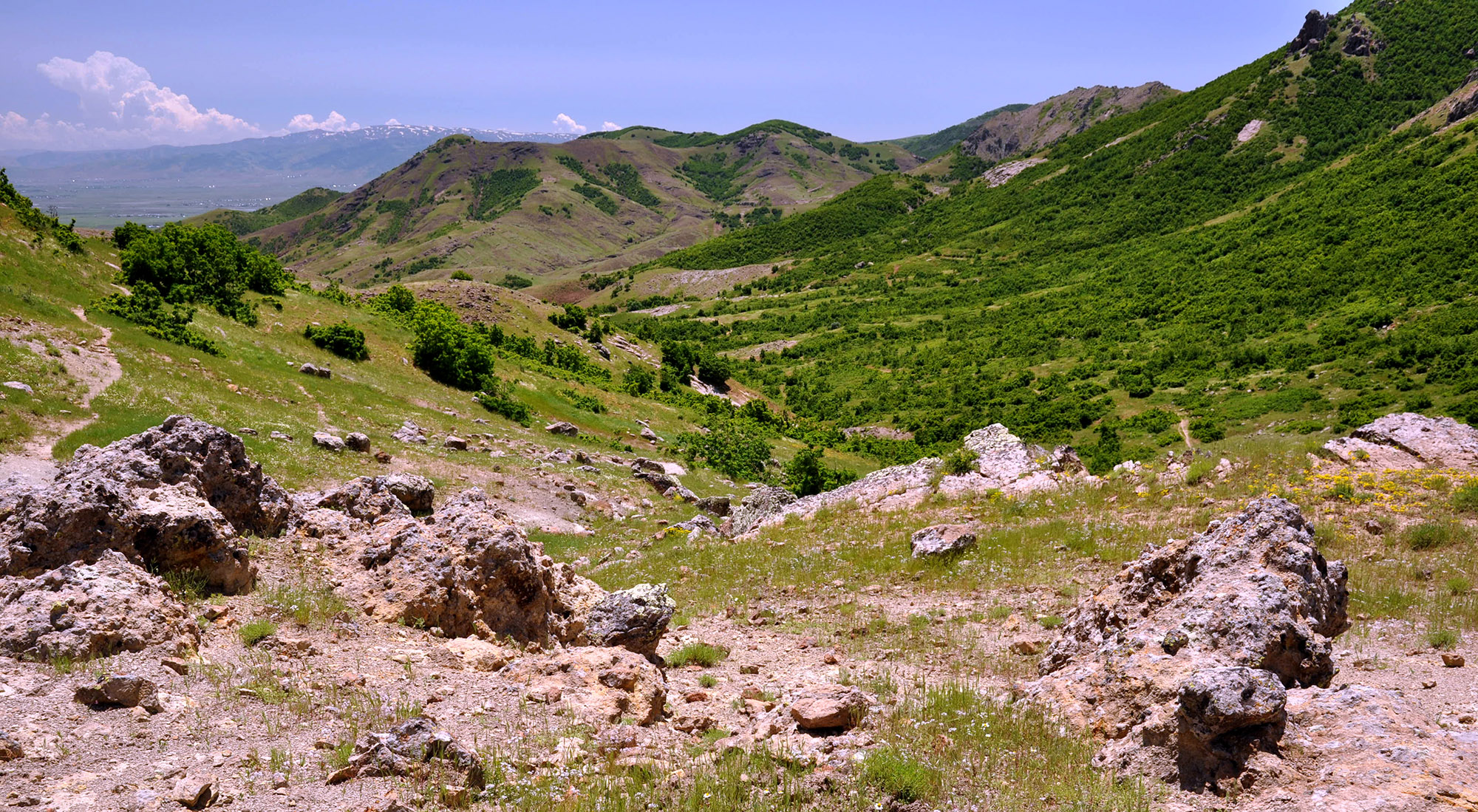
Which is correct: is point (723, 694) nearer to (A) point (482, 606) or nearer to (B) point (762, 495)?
(A) point (482, 606)

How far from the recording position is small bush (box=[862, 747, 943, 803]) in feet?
18.1

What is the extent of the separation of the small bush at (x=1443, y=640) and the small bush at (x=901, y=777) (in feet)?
21.2

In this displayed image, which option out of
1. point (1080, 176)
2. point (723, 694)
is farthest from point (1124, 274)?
point (723, 694)

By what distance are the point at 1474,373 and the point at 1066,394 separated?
22167 millimetres

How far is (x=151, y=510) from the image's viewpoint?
26.6 ft

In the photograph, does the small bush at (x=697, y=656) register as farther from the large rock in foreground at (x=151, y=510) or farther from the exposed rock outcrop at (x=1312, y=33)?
the exposed rock outcrop at (x=1312, y=33)

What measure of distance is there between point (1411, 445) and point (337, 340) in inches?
A: 1404

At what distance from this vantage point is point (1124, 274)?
289 feet

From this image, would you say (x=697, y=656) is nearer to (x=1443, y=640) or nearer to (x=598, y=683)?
(x=598, y=683)

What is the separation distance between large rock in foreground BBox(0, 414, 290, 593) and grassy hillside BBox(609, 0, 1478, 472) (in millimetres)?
40396

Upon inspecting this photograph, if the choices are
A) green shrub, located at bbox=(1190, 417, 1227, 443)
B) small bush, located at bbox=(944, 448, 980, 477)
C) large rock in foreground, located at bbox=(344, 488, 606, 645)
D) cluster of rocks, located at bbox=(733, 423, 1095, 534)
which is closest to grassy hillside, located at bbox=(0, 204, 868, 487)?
cluster of rocks, located at bbox=(733, 423, 1095, 534)

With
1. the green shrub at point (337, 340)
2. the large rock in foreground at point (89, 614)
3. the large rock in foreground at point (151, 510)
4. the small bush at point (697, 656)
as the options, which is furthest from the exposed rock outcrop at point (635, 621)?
the green shrub at point (337, 340)

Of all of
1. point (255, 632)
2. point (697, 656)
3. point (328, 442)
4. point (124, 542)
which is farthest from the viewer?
point (328, 442)

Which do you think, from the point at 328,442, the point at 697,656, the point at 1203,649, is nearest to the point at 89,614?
the point at 697,656
